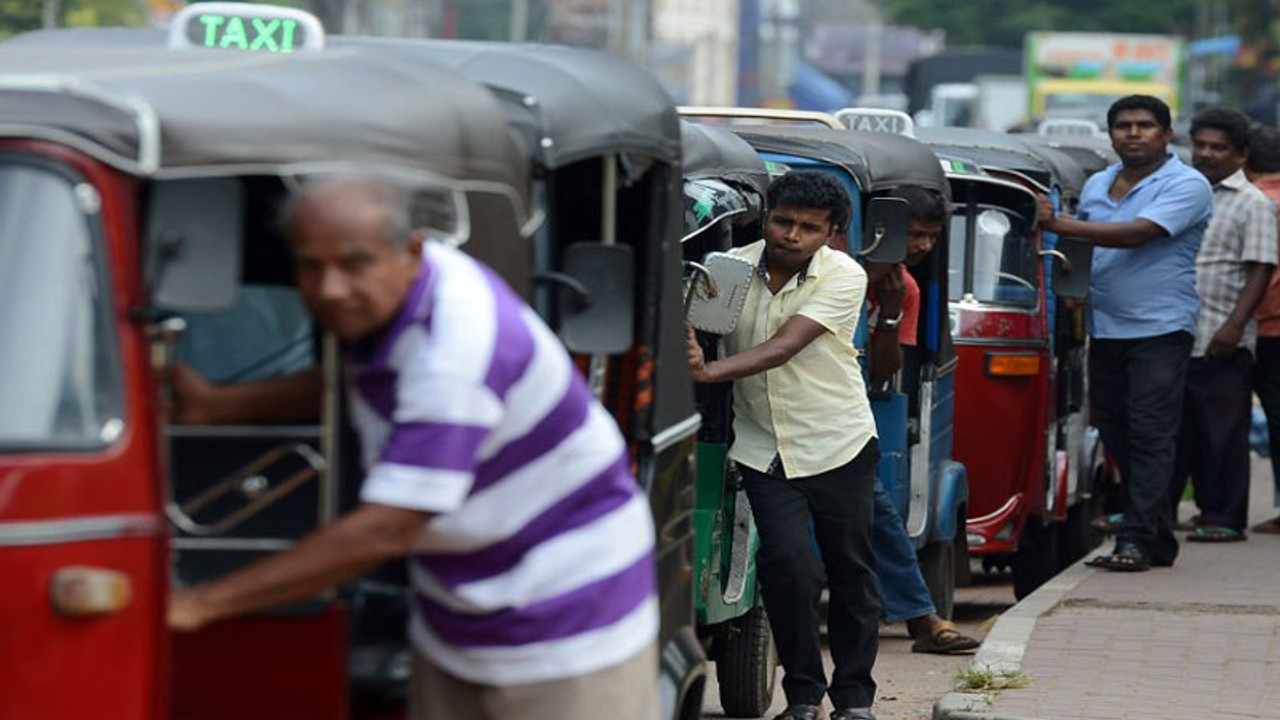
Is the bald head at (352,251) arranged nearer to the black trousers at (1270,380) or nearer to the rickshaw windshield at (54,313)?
the rickshaw windshield at (54,313)

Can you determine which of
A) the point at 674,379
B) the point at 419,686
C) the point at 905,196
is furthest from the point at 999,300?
the point at 419,686

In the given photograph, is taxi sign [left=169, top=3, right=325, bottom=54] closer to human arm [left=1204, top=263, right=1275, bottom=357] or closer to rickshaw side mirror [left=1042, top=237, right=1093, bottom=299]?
rickshaw side mirror [left=1042, top=237, right=1093, bottom=299]

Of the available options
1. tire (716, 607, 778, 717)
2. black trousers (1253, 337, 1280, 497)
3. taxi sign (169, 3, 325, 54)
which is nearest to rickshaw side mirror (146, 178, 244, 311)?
taxi sign (169, 3, 325, 54)

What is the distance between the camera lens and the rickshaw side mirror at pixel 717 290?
726 centimetres

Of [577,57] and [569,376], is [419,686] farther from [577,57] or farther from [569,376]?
[577,57]

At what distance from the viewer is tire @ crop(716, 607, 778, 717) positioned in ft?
27.4

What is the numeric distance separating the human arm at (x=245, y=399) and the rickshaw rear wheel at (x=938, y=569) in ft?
19.6

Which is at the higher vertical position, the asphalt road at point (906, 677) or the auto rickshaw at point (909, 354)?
the auto rickshaw at point (909, 354)

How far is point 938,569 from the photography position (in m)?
10.3

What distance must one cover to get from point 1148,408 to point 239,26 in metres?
5.29

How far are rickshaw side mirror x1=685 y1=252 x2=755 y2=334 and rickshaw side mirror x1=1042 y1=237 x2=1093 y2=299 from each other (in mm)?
3530

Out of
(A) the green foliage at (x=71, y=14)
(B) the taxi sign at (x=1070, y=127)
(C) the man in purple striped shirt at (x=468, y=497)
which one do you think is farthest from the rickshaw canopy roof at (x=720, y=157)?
(A) the green foliage at (x=71, y=14)

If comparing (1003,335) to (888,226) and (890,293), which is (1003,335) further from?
(888,226)

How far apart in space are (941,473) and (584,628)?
617 cm
